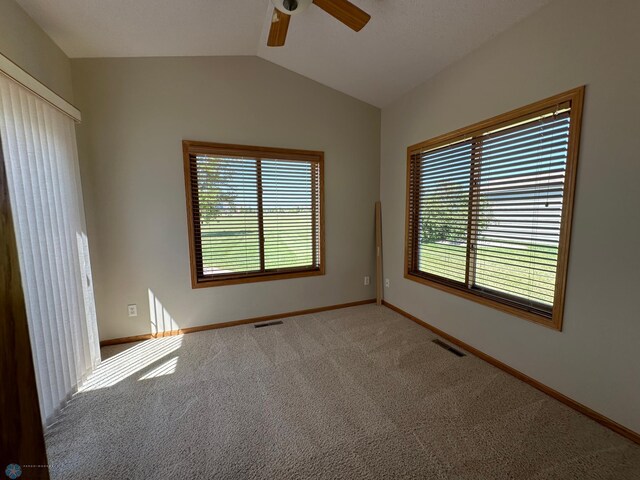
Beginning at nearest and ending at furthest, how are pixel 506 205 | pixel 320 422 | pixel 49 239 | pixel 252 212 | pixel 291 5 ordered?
pixel 291 5, pixel 320 422, pixel 49 239, pixel 506 205, pixel 252 212

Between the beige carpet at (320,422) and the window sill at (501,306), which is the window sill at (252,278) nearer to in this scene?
the beige carpet at (320,422)

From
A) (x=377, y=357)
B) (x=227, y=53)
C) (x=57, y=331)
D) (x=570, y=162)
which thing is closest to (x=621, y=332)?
(x=570, y=162)

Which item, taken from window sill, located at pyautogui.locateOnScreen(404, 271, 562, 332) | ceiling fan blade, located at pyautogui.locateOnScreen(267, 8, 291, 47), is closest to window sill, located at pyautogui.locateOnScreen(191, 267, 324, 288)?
window sill, located at pyautogui.locateOnScreen(404, 271, 562, 332)

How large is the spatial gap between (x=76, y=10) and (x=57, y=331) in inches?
90.6

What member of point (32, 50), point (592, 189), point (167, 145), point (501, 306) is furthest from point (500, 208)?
point (32, 50)

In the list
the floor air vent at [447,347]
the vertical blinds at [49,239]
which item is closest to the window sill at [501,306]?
the floor air vent at [447,347]

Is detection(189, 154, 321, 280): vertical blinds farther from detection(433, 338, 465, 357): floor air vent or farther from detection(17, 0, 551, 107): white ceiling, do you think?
detection(433, 338, 465, 357): floor air vent

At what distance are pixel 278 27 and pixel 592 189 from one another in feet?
7.45

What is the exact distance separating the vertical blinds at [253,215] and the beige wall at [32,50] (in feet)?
3.68

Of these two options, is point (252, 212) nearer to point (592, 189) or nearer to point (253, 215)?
point (253, 215)

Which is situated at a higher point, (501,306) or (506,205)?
(506,205)

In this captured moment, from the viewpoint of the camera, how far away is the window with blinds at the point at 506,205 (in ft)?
6.02

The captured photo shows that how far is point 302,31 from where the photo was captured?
7.94 ft

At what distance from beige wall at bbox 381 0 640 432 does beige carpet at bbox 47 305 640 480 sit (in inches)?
10.8
